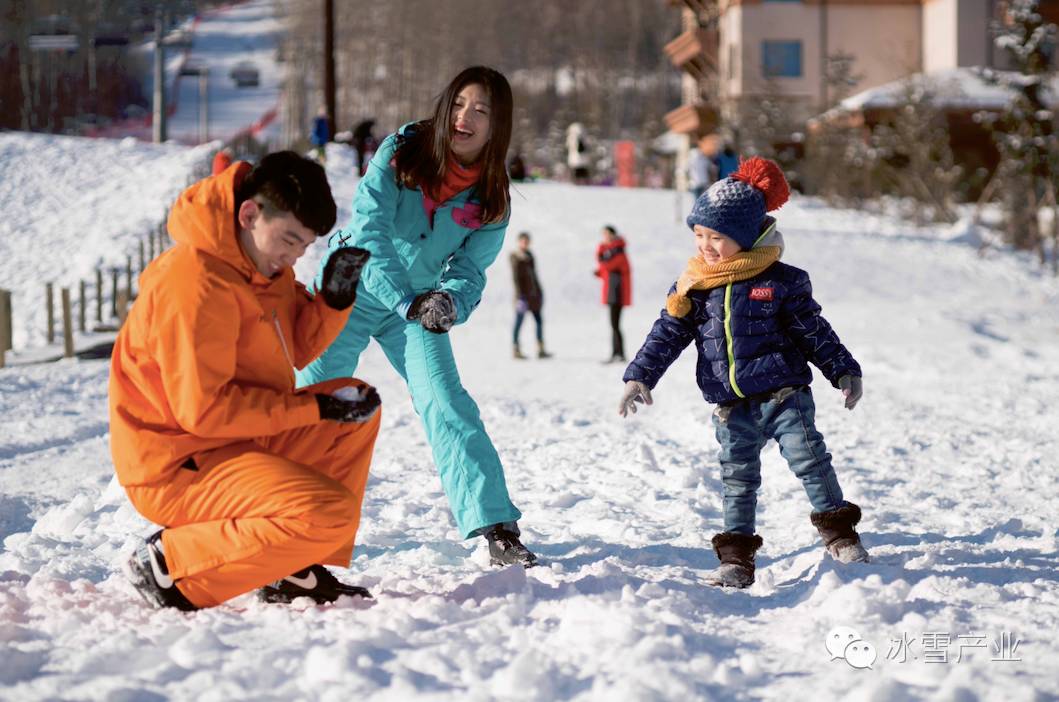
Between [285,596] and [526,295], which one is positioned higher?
[526,295]

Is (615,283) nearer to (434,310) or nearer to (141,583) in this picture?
(434,310)

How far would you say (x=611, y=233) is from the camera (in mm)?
13094

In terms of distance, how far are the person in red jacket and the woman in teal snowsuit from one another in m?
7.81

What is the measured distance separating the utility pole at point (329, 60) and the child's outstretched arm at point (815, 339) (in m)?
23.4

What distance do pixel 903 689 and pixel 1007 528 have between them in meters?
2.37

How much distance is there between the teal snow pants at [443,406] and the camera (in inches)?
163

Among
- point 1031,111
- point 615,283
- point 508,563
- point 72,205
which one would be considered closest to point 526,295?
point 615,283

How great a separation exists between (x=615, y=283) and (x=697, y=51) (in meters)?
33.1

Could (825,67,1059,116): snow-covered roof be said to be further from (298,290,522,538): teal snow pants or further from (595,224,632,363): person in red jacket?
(298,290,522,538): teal snow pants

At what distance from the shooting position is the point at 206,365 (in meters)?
3.15

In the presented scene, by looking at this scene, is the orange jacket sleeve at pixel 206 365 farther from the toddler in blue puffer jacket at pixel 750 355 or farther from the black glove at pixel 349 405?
the toddler in blue puffer jacket at pixel 750 355

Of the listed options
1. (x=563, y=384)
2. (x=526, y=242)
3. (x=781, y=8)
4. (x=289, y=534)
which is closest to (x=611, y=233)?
(x=526, y=242)

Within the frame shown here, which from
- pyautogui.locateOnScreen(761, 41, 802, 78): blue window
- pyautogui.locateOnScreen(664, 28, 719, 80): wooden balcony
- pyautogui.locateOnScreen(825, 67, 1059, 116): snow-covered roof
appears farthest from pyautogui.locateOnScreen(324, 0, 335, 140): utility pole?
pyautogui.locateOnScreen(664, 28, 719, 80): wooden balcony

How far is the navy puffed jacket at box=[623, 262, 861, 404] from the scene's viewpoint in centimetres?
404
